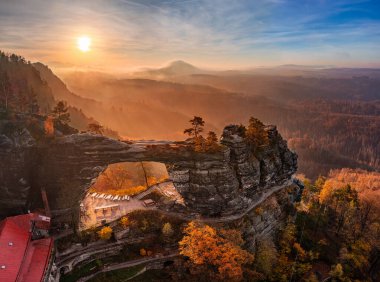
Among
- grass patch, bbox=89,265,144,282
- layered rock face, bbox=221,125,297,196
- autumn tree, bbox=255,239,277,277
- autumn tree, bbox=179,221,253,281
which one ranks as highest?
layered rock face, bbox=221,125,297,196

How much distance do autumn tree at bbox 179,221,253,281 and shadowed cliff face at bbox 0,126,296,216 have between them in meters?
9.74

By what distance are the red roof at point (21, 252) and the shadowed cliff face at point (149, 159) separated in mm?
10186

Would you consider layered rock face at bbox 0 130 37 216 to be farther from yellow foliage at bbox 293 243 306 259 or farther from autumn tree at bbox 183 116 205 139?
yellow foliage at bbox 293 243 306 259

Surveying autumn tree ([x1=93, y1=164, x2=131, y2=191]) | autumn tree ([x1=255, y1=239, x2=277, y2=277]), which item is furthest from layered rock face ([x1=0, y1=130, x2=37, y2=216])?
autumn tree ([x1=255, y1=239, x2=277, y2=277])

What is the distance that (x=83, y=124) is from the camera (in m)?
149

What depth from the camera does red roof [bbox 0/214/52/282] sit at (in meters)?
40.8

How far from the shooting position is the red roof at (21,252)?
40812 millimetres

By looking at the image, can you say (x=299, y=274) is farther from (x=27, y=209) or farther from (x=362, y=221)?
(x=27, y=209)

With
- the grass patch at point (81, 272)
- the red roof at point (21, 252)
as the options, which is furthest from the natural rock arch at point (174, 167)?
the grass patch at point (81, 272)

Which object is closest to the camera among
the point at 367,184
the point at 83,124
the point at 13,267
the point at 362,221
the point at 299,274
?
the point at 13,267

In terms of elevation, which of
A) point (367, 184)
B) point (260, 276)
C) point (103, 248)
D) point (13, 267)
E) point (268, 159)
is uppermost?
point (268, 159)

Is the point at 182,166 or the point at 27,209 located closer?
the point at 27,209

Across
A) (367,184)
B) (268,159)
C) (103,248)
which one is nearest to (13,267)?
(103,248)

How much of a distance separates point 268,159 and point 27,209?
51872 mm
